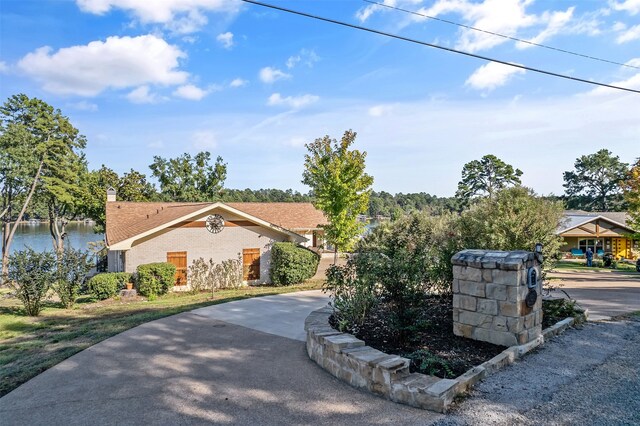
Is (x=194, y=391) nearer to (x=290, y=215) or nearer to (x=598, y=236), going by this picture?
(x=290, y=215)

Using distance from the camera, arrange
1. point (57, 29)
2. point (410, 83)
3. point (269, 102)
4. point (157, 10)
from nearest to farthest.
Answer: point (157, 10) → point (57, 29) → point (410, 83) → point (269, 102)

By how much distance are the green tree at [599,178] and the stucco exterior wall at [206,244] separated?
56065 mm

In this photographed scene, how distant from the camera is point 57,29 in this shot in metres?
6.71

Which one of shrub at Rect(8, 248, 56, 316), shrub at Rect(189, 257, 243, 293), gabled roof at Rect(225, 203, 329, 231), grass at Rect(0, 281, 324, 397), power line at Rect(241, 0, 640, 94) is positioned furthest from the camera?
gabled roof at Rect(225, 203, 329, 231)

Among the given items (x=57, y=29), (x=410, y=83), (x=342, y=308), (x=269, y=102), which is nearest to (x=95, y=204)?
(x=269, y=102)

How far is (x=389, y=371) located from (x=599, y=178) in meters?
65.2

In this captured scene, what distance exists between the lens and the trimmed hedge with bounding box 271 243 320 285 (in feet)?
47.9

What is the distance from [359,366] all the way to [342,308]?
5.43 feet

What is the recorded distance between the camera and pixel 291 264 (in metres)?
14.6

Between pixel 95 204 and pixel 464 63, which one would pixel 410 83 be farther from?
pixel 95 204

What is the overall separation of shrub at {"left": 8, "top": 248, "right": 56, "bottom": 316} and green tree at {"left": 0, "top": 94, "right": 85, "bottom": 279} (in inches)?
831

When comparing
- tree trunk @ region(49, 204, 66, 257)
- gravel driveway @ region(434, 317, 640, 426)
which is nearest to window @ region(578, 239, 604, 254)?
gravel driveway @ region(434, 317, 640, 426)

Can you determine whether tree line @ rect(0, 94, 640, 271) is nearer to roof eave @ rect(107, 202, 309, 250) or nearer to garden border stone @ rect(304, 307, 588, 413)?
roof eave @ rect(107, 202, 309, 250)

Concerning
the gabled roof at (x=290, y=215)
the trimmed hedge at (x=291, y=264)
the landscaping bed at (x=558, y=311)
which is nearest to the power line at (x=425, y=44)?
the landscaping bed at (x=558, y=311)
